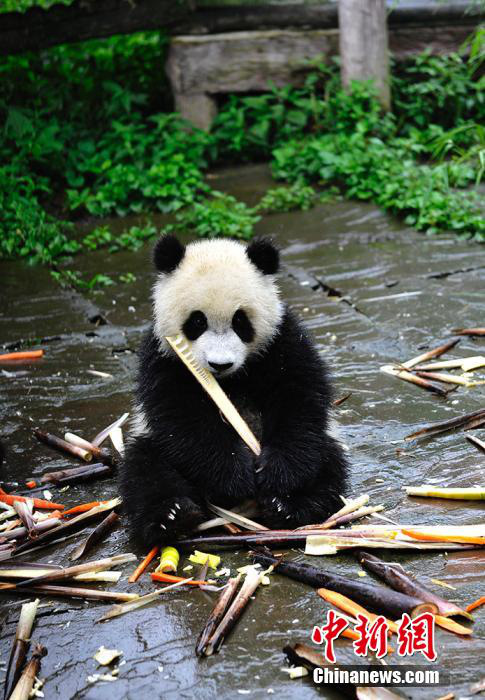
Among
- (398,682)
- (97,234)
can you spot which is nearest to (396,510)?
(398,682)

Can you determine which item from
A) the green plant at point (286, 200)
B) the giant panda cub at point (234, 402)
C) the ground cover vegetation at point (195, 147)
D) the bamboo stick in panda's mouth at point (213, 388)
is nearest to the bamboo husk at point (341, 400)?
the giant panda cub at point (234, 402)

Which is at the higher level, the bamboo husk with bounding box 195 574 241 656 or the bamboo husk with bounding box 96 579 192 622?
the bamboo husk with bounding box 195 574 241 656

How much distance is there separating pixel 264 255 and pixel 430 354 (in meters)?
1.62

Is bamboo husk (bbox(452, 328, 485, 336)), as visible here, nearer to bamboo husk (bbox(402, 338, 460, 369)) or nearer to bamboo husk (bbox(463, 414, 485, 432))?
bamboo husk (bbox(402, 338, 460, 369))

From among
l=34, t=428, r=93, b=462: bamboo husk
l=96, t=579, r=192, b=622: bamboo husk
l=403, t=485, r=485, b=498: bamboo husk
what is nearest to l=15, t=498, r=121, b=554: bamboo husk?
l=34, t=428, r=93, b=462: bamboo husk

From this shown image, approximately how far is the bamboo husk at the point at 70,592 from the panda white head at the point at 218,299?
0.93 m

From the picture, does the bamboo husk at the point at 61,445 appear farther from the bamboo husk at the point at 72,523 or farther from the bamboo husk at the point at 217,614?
the bamboo husk at the point at 217,614

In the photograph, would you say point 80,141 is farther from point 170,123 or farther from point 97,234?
point 97,234

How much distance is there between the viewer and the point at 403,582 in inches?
108

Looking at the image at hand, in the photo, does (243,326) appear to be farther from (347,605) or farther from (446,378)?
(446,378)

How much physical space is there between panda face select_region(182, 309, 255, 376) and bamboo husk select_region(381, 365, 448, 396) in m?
1.33

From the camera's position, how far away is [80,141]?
887cm

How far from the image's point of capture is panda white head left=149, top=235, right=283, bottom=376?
3.43 m

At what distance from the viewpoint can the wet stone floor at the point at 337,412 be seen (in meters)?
2.50
